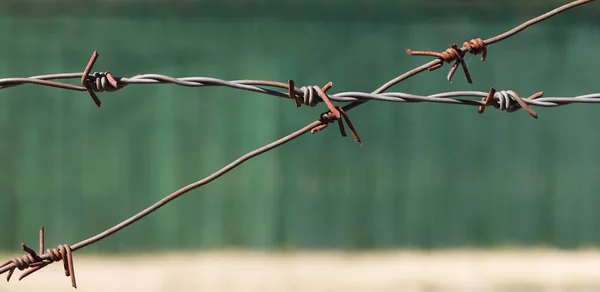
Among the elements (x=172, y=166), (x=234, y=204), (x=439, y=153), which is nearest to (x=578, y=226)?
(x=439, y=153)

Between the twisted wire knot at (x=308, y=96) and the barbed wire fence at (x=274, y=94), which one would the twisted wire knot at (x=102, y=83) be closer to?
the barbed wire fence at (x=274, y=94)

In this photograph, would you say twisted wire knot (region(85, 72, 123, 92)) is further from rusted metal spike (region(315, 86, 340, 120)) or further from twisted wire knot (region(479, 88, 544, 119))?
twisted wire knot (region(479, 88, 544, 119))

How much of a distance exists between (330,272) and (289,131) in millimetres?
698

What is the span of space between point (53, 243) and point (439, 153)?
188cm

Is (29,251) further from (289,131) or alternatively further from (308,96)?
(289,131)

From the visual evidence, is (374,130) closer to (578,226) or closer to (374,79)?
(374,79)

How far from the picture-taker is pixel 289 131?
2.74 m

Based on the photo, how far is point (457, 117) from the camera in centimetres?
278

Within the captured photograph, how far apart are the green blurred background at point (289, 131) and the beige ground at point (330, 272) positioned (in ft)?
0.22

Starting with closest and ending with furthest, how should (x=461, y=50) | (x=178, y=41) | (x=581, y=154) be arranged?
(x=461, y=50)
(x=178, y=41)
(x=581, y=154)

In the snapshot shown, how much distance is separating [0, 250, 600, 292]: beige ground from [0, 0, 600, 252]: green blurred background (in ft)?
0.22

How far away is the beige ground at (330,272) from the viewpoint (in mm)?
2682

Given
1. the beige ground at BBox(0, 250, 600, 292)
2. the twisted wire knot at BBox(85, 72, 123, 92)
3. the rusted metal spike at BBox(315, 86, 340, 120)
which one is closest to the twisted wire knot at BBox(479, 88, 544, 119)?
the rusted metal spike at BBox(315, 86, 340, 120)

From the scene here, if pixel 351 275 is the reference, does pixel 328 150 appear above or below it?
above
